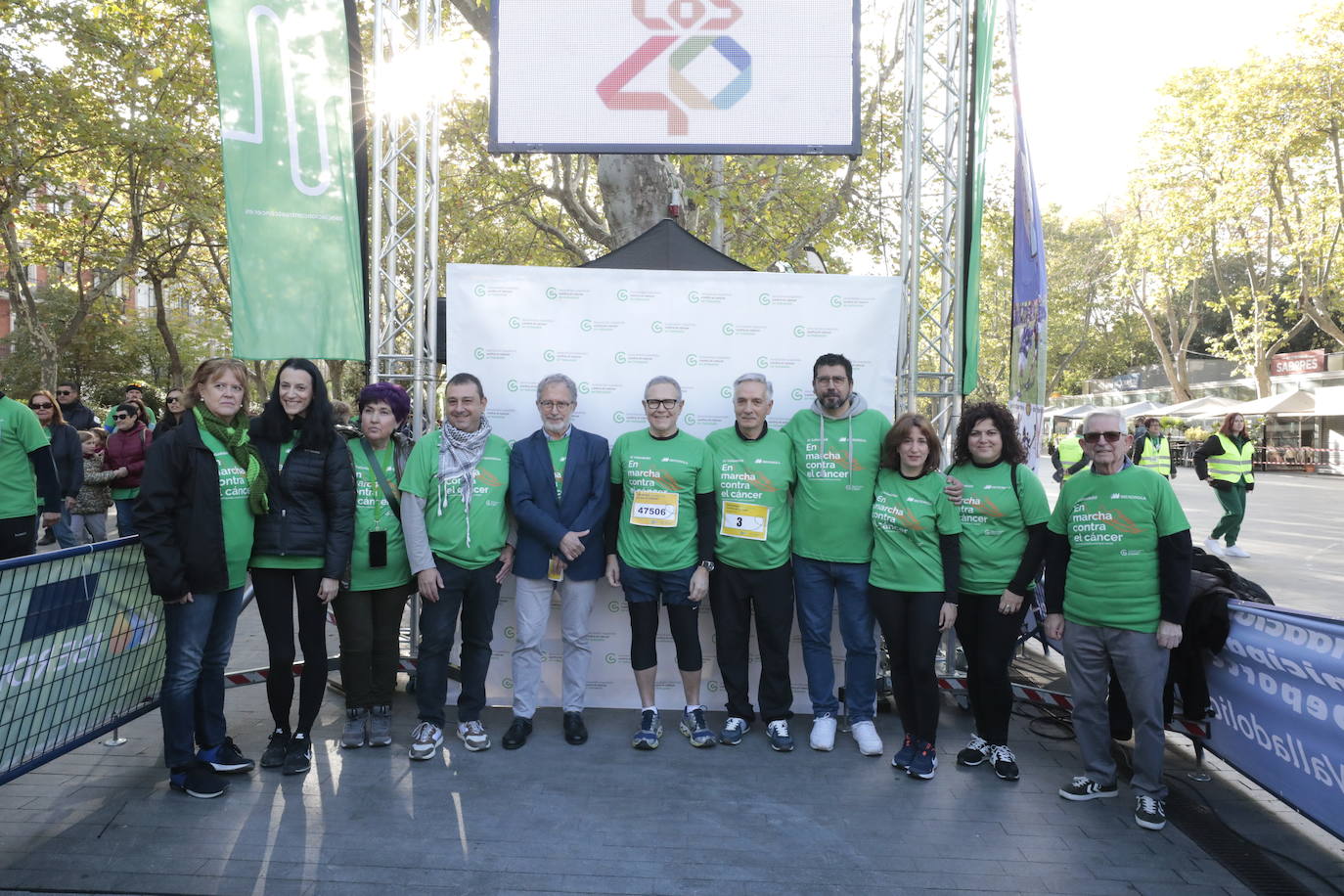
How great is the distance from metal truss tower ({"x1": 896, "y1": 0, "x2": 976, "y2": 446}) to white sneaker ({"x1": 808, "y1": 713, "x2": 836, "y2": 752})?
6.51 ft

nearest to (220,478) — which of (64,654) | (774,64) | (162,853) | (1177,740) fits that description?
(64,654)

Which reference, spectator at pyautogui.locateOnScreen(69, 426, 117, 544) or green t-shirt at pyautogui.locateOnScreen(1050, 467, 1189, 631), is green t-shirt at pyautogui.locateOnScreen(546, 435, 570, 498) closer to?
green t-shirt at pyautogui.locateOnScreen(1050, 467, 1189, 631)

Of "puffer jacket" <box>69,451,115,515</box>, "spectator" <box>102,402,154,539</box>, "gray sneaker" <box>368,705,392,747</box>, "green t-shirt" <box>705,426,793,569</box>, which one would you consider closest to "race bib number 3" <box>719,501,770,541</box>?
"green t-shirt" <box>705,426,793,569</box>

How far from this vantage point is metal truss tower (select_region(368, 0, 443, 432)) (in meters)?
5.16

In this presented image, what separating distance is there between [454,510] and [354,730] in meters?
1.18

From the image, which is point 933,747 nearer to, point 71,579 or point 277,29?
point 71,579

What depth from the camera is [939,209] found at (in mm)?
5355

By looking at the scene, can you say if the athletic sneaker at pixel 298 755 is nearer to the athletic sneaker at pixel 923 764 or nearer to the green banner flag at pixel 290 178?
the green banner flag at pixel 290 178

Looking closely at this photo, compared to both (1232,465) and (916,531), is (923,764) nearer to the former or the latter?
(916,531)

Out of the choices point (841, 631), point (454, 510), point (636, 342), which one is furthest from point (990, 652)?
point (454, 510)

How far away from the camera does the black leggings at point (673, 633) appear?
14.4ft

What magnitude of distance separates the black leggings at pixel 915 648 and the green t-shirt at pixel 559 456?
163 cm

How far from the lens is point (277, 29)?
491 cm

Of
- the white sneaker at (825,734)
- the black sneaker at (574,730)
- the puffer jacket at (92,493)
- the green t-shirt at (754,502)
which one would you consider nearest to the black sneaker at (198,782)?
the black sneaker at (574,730)
